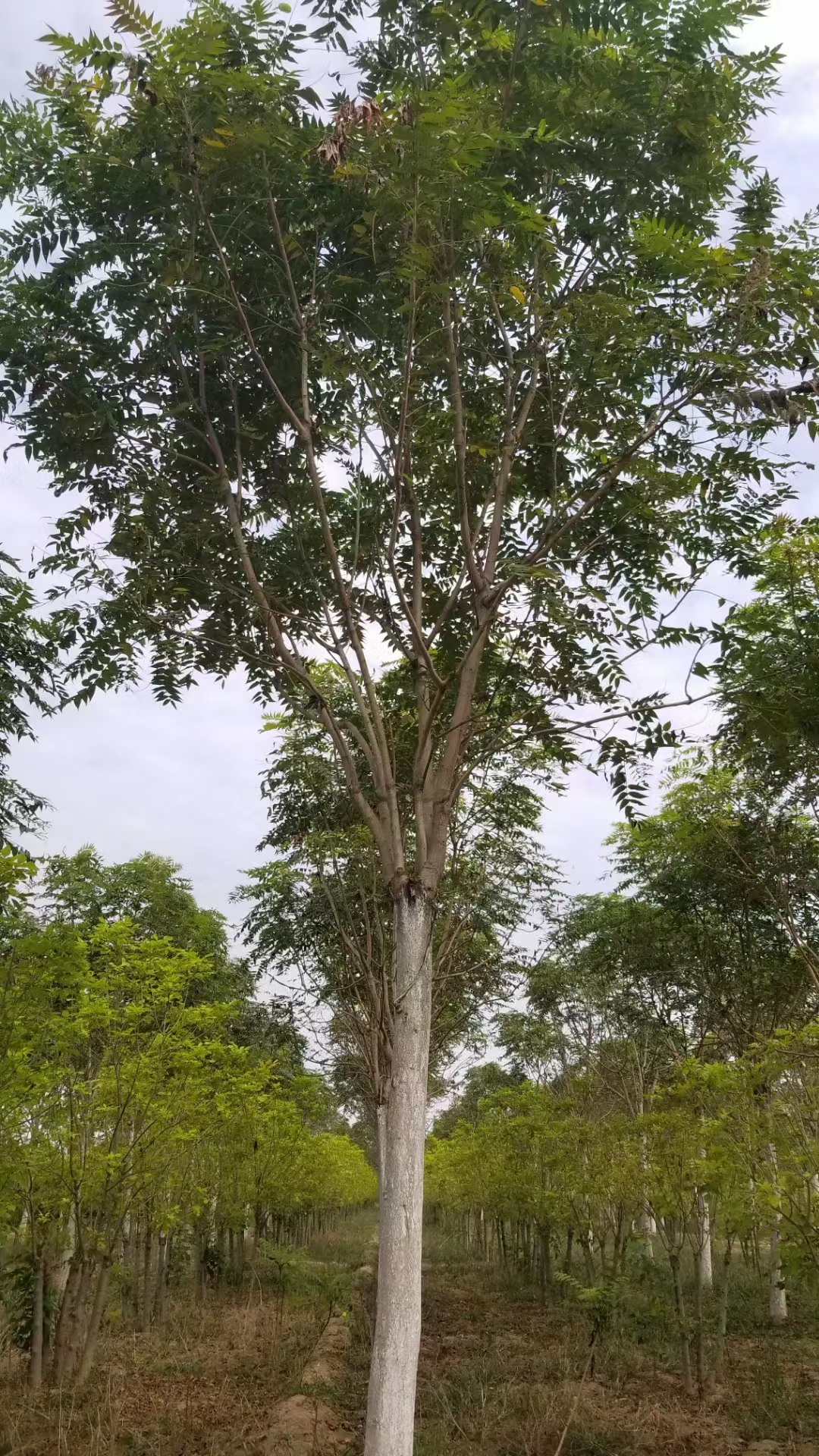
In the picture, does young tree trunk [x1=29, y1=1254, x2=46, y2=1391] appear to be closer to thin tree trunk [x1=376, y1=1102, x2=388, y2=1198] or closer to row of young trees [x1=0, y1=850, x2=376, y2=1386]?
row of young trees [x1=0, y1=850, x2=376, y2=1386]

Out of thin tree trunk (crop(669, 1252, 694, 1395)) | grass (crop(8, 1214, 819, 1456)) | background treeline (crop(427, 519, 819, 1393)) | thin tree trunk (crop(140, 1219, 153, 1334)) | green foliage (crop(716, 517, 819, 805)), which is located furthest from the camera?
thin tree trunk (crop(140, 1219, 153, 1334))

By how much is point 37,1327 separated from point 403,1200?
25.1ft

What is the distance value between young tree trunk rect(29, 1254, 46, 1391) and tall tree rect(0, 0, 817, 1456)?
7321 millimetres

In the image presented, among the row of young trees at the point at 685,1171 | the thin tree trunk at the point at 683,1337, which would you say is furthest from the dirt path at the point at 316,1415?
the thin tree trunk at the point at 683,1337

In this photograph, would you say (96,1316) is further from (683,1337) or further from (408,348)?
(408,348)

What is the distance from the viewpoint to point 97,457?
595cm

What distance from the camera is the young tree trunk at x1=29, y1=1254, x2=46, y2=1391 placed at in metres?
9.83

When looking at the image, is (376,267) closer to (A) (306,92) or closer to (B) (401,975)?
(A) (306,92)

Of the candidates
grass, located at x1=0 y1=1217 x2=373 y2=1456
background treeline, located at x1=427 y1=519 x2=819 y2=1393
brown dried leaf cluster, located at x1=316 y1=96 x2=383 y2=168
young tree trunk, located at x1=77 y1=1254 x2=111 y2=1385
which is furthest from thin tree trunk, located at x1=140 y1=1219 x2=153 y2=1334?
brown dried leaf cluster, located at x1=316 y1=96 x2=383 y2=168

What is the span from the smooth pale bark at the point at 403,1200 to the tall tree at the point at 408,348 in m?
0.02

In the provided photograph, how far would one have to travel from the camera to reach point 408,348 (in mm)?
5035

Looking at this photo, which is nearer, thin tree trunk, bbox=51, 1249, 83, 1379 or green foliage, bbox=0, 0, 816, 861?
green foliage, bbox=0, 0, 816, 861

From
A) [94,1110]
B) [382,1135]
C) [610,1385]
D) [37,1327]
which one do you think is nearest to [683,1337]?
[610,1385]

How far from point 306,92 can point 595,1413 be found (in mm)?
10704
